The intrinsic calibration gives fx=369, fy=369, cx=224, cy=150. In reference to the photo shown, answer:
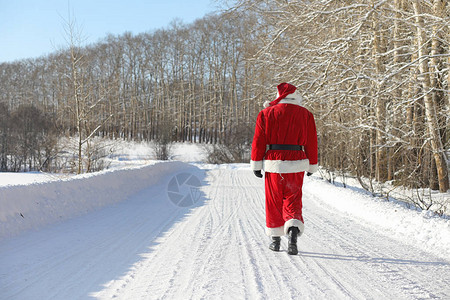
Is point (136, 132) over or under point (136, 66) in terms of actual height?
under

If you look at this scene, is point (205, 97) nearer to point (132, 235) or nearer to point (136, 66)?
point (136, 66)

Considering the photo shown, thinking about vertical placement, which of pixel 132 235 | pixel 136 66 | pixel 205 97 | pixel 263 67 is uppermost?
pixel 136 66

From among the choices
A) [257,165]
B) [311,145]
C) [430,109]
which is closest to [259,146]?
[257,165]

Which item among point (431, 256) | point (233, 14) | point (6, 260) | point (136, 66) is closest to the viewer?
point (6, 260)

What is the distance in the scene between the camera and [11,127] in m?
33.8

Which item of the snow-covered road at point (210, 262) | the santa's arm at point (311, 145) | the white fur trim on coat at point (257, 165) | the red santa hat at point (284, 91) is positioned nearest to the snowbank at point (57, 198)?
the snow-covered road at point (210, 262)

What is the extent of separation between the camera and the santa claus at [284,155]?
167 inches

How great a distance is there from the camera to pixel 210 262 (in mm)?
3838

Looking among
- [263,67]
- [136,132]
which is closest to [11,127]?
[136,132]

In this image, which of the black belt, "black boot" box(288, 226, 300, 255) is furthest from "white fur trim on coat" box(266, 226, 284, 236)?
the black belt

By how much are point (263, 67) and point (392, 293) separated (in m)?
12.6

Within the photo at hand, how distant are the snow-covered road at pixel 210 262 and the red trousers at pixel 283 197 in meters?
0.41

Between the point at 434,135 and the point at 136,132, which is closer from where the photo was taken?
the point at 434,135

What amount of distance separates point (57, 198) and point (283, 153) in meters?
4.18
